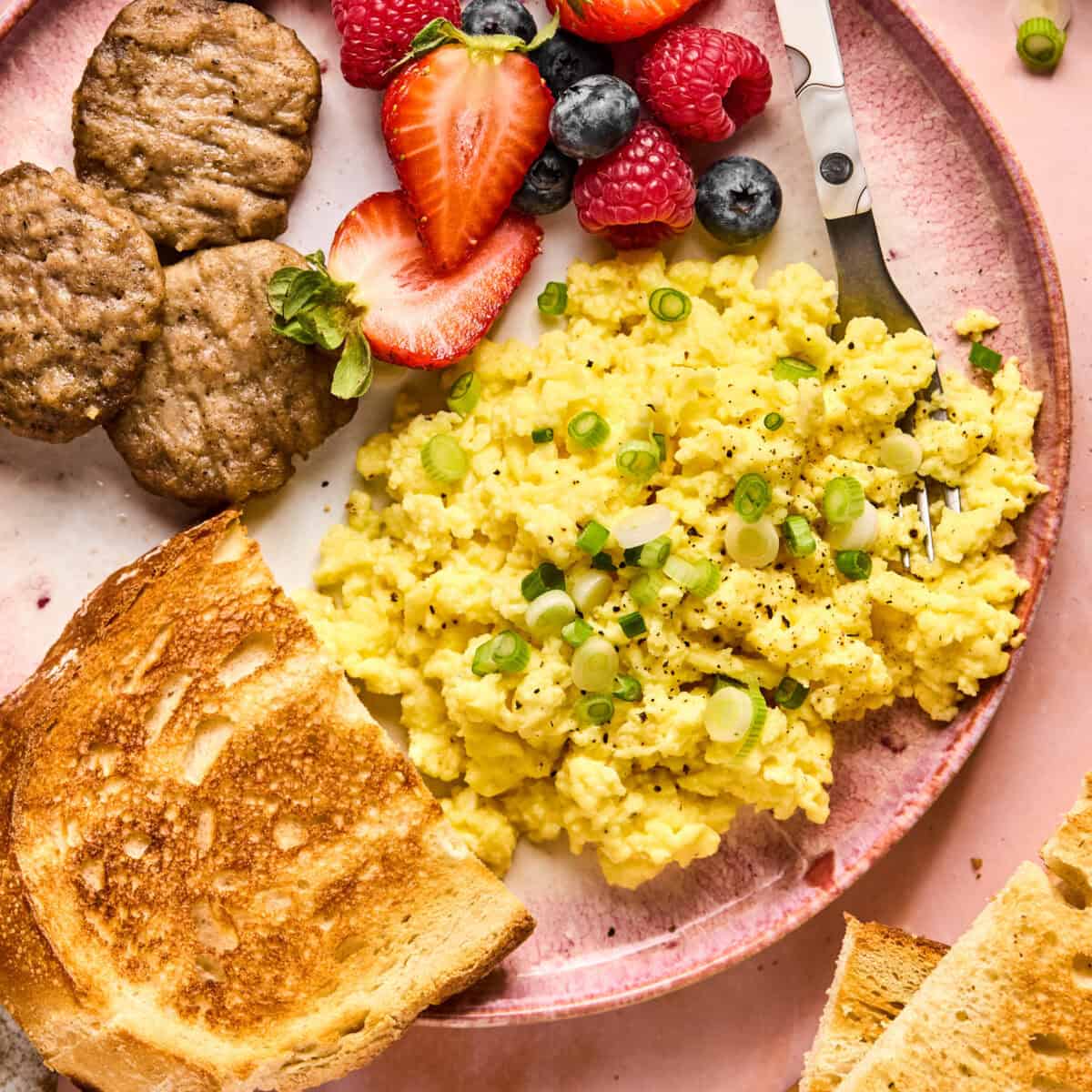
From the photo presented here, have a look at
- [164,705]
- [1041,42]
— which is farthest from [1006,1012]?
[1041,42]

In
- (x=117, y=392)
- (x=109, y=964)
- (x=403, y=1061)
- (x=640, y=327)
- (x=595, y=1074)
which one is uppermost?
(x=117, y=392)

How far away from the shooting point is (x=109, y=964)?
254 cm

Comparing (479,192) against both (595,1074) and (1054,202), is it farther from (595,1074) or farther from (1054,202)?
(595,1074)

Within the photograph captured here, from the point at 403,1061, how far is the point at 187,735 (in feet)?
3.93

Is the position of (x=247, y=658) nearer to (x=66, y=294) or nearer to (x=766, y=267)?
(x=66, y=294)

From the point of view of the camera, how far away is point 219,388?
109 inches

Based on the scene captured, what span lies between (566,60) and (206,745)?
1.75 meters

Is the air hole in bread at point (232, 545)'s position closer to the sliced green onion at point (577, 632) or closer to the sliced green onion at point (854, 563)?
the sliced green onion at point (577, 632)

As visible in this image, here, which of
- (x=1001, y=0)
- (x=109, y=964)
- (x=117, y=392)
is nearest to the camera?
(x=109, y=964)

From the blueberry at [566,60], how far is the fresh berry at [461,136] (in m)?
0.05

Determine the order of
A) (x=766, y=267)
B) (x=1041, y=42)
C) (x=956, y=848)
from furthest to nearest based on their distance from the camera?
(x=956, y=848)
(x=1041, y=42)
(x=766, y=267)

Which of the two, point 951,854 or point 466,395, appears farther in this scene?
point 951,854

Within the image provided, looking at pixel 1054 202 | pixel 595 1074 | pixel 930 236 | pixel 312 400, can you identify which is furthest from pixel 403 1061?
pixel 1054 202

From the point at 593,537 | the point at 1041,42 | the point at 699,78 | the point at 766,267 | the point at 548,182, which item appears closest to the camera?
the point at 593,537
